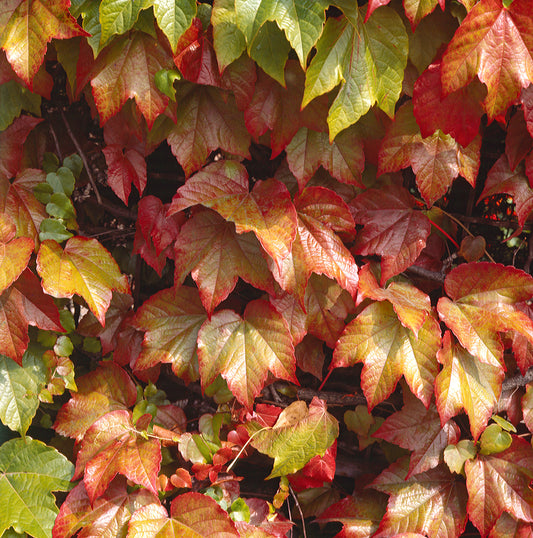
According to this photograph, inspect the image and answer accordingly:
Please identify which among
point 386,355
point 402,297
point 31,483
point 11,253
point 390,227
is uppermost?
point 11,253

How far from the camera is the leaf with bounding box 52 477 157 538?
53.1 inches

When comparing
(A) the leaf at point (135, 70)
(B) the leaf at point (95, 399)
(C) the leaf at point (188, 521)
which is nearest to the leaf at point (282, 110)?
(A) the leaf at point (135, 70)

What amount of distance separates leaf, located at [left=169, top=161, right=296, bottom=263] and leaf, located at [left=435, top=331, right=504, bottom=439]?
0.54 metres

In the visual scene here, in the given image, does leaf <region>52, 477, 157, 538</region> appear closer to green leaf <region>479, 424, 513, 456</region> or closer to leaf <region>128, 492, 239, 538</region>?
leaf <region>128, 492, 239, 538</region>

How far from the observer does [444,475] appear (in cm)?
152

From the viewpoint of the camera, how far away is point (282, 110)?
4.25 feet

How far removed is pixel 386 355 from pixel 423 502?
503 mm

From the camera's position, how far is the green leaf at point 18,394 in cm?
137

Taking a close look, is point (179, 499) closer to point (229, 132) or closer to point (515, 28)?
point (229, 132)

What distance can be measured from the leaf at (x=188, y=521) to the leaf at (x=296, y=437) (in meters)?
0.17

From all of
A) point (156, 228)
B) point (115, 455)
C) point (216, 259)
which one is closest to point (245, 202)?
point (216, 259)

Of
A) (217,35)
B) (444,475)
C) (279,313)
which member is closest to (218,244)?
(279,313)

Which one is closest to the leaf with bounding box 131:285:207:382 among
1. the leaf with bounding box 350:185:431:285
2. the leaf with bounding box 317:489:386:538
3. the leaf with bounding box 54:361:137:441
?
the leaf with bounding box 54:361:137:441

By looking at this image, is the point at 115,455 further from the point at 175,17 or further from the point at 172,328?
the point at 175,17
